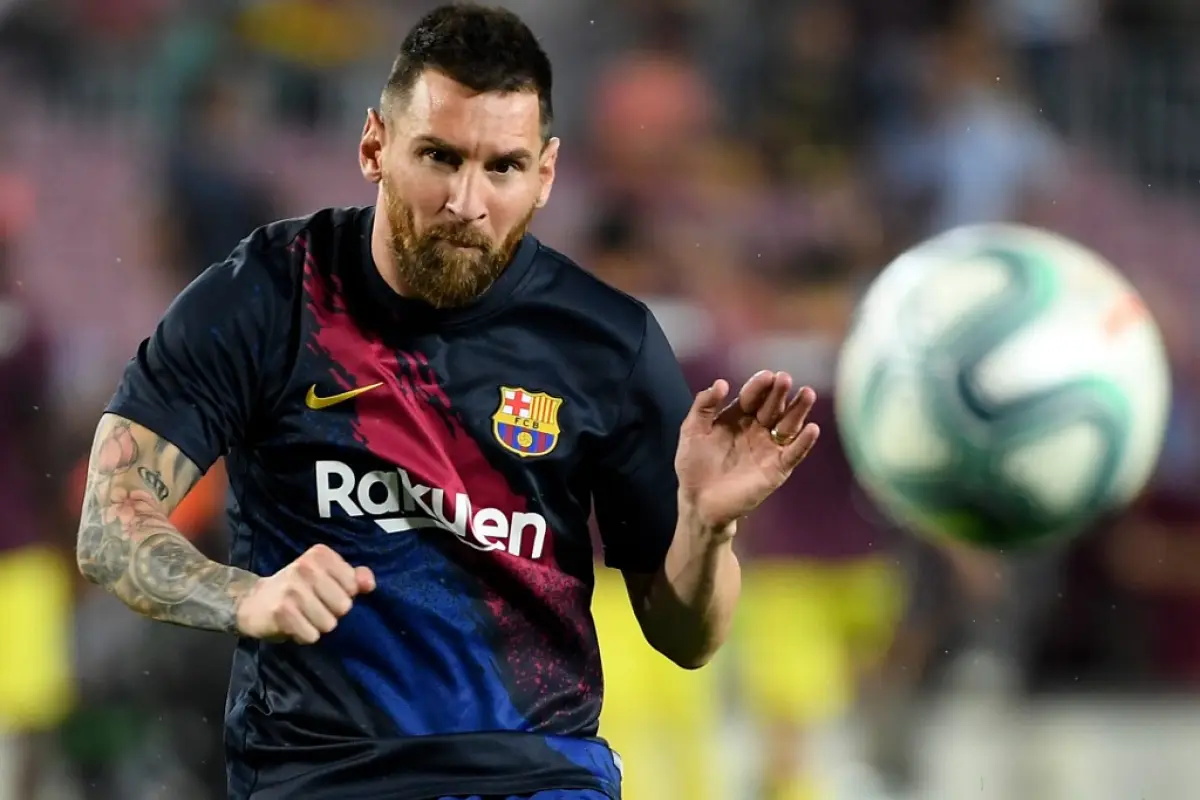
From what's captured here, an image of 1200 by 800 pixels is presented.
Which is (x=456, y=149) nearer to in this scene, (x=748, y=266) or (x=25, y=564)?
(x=25, y=564)

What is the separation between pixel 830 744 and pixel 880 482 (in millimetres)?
3250

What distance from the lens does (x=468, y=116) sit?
3146 mm

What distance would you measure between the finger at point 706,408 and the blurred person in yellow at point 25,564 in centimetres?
406

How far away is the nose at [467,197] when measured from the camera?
3.12 meters

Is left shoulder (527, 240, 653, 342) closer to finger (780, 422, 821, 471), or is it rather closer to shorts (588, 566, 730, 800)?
finger (780, 422, 821, 471)

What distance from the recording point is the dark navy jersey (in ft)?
10.2

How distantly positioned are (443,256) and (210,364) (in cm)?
39

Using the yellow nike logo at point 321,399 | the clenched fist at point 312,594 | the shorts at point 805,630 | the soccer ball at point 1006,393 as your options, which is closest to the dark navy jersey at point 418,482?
the yellow nike logo at point 321,399

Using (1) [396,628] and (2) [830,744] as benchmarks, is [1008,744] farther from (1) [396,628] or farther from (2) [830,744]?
(1) [396,628]

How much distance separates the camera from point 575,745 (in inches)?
126

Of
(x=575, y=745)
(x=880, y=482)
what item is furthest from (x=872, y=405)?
(x=575, y=745)

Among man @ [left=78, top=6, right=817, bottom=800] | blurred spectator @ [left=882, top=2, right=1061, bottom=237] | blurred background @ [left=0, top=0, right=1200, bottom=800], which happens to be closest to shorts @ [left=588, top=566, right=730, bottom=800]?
blurred background @ [left=0, top=0, right=1200, bottom=800]

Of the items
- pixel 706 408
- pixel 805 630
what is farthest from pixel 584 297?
pixel 805 630

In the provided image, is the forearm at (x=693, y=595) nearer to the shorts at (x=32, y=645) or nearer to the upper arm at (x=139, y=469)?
the upper arm at (x=139, y=469)
